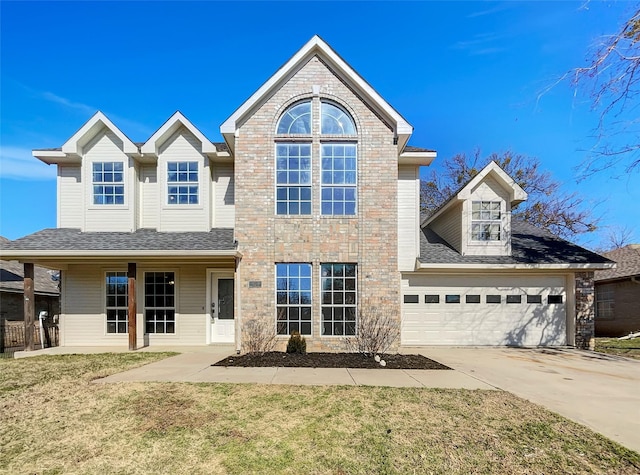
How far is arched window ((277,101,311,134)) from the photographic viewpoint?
36.1ft

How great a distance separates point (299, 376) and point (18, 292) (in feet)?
50.0

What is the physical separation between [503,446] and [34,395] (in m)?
7.57

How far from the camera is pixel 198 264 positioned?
12.0m

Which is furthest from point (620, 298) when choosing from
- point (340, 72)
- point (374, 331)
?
point (340, 72)

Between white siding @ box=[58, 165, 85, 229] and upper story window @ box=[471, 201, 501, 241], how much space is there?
1385 cm

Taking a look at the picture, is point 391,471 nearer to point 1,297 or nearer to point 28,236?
point 28,236

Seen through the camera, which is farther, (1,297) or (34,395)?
(1,297)

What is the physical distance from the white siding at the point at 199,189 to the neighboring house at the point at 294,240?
4cm

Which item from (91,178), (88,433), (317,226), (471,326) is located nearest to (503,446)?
(88,433)

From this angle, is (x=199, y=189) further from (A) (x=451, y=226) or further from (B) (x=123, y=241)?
(A) (x=451, y=226)

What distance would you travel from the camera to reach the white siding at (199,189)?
476 inches

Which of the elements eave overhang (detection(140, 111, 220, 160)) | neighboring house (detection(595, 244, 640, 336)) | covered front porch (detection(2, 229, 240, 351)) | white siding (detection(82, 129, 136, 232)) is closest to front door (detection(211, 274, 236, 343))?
covered front porch (detection(2, 229, 240, 351))

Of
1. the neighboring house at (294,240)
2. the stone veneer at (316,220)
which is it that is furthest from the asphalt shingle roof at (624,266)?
the stone veneer at (316,220)

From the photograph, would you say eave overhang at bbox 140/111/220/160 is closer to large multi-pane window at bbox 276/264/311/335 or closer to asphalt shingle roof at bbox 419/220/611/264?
large multi-pane window at bbox 276/264/311/335
